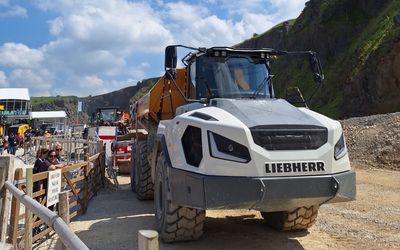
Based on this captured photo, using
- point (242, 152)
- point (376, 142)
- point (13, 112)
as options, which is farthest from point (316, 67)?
point (13, 112)

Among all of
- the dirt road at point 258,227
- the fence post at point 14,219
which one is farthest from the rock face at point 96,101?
the fence post at point 14,219

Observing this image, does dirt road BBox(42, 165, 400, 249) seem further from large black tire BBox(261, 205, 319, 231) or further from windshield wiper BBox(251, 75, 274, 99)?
windshield wiper BBox(251, 75, 274, 99)

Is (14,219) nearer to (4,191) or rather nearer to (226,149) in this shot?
(4,191)

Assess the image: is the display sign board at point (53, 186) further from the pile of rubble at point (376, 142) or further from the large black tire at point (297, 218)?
the pile of rubble at point (376, 142)

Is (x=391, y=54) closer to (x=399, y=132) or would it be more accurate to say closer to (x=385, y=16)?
(x=385, y=16)

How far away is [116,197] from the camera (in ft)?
41.0

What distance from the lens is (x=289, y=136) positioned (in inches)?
233

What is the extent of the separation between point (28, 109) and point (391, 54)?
51.4 metres

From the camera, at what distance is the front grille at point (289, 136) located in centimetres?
580

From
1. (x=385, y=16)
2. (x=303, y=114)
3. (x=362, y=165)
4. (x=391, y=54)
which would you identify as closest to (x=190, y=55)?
(x=303, y=114)

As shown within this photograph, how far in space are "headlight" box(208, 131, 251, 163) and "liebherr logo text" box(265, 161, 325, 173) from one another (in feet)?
1.00

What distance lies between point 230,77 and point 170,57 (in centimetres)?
100

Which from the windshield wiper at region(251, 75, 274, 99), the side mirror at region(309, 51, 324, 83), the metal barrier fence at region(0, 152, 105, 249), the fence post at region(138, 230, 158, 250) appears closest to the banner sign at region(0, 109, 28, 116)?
the metal barrier fence at region(0, 152, 105, 249)

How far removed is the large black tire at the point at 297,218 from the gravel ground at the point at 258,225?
123 mm
